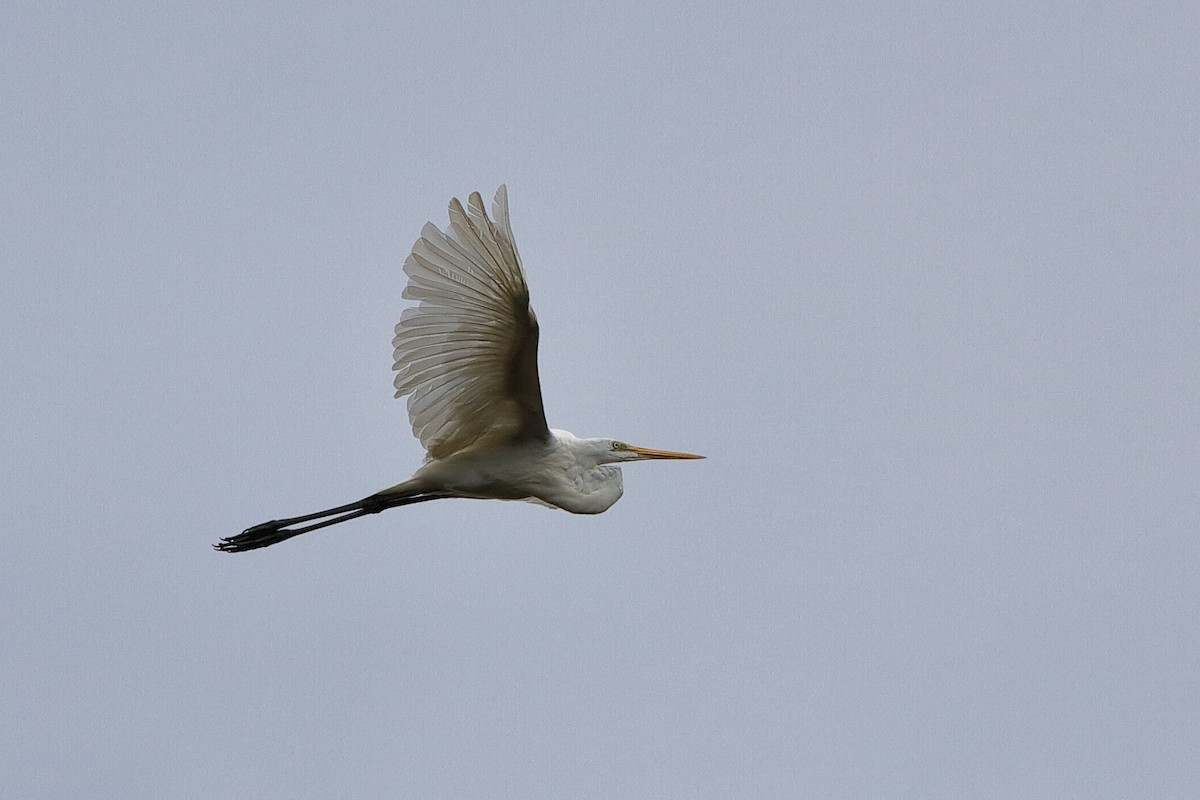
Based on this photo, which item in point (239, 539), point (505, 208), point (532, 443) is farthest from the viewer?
point (239, 539)

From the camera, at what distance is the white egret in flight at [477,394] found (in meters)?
9.66

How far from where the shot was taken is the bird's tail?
11.1 metres

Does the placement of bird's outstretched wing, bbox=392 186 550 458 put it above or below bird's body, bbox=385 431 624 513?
above

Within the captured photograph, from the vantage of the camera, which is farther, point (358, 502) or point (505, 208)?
point (358, 502)

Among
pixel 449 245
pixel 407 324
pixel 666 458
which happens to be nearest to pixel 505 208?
pixel 449 245

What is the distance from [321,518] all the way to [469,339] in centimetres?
219

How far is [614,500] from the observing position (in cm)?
1148

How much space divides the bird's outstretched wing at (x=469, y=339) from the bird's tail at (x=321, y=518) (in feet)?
1.19

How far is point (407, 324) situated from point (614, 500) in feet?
7.57

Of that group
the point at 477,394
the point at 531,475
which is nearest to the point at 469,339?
the point at 477,394

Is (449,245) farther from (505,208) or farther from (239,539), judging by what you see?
(239,539)

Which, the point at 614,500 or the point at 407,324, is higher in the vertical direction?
the point at 407,324

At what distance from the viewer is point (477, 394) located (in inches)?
420

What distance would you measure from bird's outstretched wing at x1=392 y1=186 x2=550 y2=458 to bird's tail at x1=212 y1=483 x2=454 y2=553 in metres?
0.36
